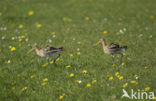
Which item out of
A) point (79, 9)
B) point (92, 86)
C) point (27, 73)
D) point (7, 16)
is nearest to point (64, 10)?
point (79, 9)

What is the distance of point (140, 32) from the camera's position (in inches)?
487

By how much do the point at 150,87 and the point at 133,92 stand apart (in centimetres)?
56

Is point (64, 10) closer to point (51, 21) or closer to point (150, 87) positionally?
point (51, 21)

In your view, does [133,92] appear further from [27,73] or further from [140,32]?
[140,32]

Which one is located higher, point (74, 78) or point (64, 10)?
point (64, 10)

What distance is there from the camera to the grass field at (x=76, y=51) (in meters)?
6.92

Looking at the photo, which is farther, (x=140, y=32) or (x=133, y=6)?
(x=133, y=6)

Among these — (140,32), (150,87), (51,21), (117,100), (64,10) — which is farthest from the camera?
(64,10)

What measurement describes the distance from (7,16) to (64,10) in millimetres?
3801

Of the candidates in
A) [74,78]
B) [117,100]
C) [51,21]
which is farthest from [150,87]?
[51,21]

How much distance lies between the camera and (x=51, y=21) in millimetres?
15461

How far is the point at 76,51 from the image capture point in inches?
392

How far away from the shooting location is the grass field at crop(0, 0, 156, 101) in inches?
273

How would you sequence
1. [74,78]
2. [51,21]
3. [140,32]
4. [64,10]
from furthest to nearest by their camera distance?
[64,10] < [51,21] < [140,32] < [74,78]
